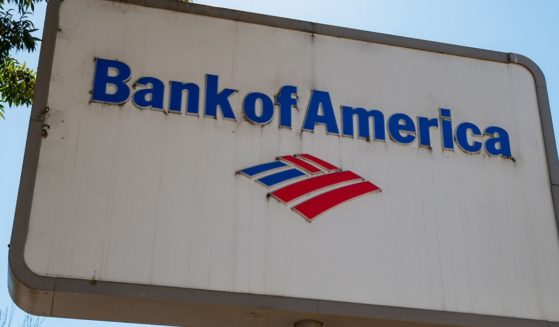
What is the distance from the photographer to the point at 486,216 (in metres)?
9.09

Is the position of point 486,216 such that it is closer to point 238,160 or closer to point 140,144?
point 238,160

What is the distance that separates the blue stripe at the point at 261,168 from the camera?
28.1ft

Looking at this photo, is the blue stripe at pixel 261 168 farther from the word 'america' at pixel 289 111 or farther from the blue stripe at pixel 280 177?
the word 'america' at pixel 289 111

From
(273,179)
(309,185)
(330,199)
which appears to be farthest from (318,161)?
(273,179)

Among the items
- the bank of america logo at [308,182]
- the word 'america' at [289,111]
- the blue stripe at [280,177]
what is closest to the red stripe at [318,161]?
the bank of america logo at [308,182]

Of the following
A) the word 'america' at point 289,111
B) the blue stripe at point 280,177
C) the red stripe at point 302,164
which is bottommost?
the blue stripe at point 280,177

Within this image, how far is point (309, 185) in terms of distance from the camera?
873 centimetres

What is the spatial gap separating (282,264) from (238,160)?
3.75 ft

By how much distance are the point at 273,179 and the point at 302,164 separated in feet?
1.22

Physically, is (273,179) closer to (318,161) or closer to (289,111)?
(318,161)

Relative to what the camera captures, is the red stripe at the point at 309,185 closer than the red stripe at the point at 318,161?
Yes

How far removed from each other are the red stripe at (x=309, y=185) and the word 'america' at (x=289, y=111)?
485 millimetres

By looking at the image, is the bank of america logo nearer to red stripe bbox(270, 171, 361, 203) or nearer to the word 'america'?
red stripe bbox(270, 171, 361, 203)

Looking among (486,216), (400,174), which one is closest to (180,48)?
(400,174)
